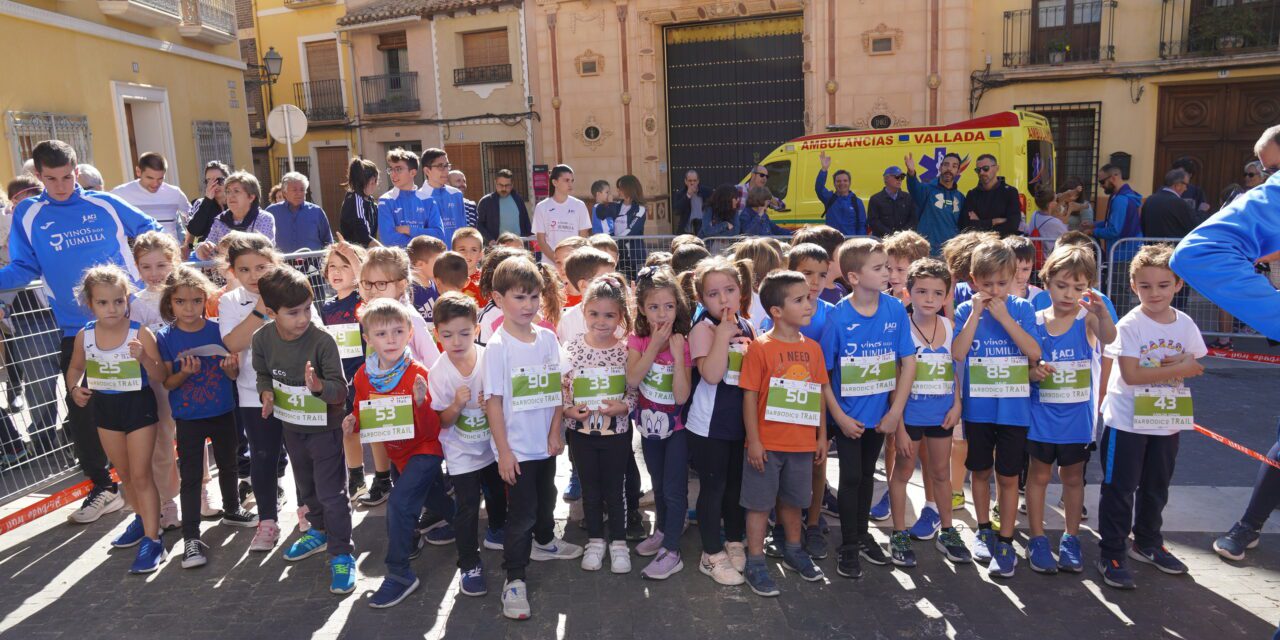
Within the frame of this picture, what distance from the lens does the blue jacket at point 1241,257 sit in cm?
228

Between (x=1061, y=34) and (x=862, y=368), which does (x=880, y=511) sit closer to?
(x=862, y=368)

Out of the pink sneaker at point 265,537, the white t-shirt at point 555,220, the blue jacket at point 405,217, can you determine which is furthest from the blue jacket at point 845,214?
the pink sneaker at point 265,537

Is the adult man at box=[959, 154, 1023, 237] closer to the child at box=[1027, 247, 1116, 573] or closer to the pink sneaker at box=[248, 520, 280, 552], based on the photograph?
the child at box=[1027, 247, 1116, 573]

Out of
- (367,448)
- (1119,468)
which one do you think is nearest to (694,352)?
(1119,468)

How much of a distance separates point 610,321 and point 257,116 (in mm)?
24707

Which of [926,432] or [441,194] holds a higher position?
[441,194]

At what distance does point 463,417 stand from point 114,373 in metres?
1.84

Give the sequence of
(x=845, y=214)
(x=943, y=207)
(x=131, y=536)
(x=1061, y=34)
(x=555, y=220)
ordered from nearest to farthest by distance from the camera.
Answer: (x=131, y=536) < (x=555, y=220) < (x=943, y=207) < (x=845, y=214) < (x=1061, y=34)

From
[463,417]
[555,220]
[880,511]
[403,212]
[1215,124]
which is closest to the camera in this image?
[463,417]

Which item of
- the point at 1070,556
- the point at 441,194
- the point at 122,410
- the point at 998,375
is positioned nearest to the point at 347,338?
the point at 122,410

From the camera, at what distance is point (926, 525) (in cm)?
456

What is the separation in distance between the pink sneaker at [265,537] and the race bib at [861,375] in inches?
119

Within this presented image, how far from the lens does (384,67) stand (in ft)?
75.4

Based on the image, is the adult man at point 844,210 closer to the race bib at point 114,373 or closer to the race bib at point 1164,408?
the race bib at point 1164,408
